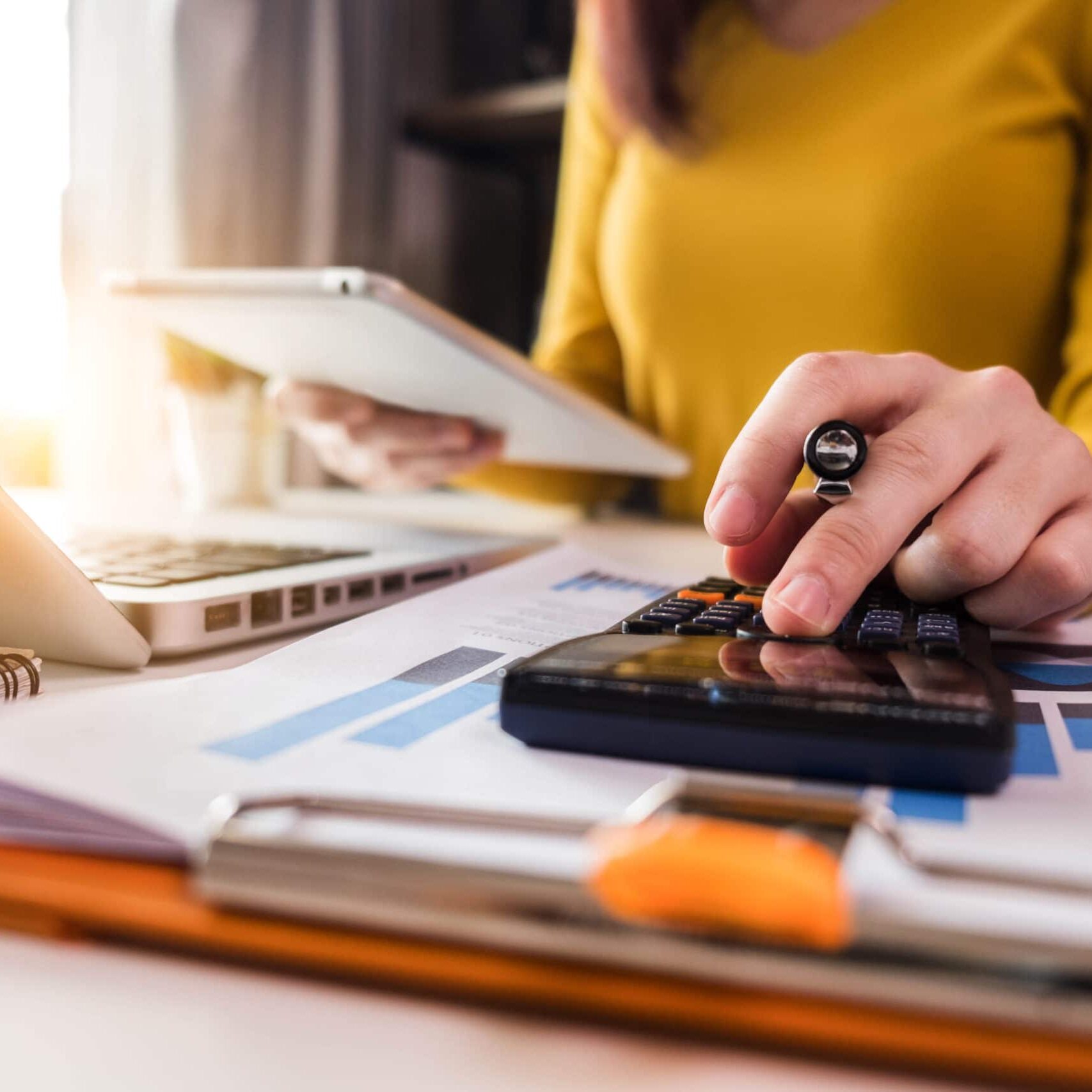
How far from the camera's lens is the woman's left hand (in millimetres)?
349

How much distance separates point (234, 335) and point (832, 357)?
0.46m

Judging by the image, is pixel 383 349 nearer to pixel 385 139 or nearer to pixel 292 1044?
pixel 292 1044

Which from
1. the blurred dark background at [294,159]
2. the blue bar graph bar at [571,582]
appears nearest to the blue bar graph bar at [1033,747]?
the blue bar graph bar at [571,582]

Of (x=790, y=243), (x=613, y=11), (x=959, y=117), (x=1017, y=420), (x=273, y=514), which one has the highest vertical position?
(x=613, y=11)

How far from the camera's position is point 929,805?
0.23 m

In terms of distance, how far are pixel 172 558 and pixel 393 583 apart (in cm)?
10

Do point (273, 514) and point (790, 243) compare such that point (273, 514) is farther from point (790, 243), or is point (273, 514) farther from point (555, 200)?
point (555, 200)

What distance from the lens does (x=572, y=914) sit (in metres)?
0.18

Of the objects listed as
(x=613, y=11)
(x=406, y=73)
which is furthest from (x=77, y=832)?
(x=406, y=73)

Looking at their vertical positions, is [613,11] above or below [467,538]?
above

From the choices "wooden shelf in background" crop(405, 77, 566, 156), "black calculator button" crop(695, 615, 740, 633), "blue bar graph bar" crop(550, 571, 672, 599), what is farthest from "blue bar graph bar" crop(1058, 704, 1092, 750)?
"wooden shelf in background" crop(405, 77, 566, 156)

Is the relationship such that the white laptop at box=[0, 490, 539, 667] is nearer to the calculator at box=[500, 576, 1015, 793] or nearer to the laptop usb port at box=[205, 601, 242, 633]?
the laptop usb port at box=[205, 601, 242, 633]

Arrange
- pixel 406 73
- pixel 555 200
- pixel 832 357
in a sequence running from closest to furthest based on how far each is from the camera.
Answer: pixel 832 357 < pixel 406 73 < pixel 555 200

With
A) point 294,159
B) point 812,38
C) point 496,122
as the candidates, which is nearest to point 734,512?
point 812,38
